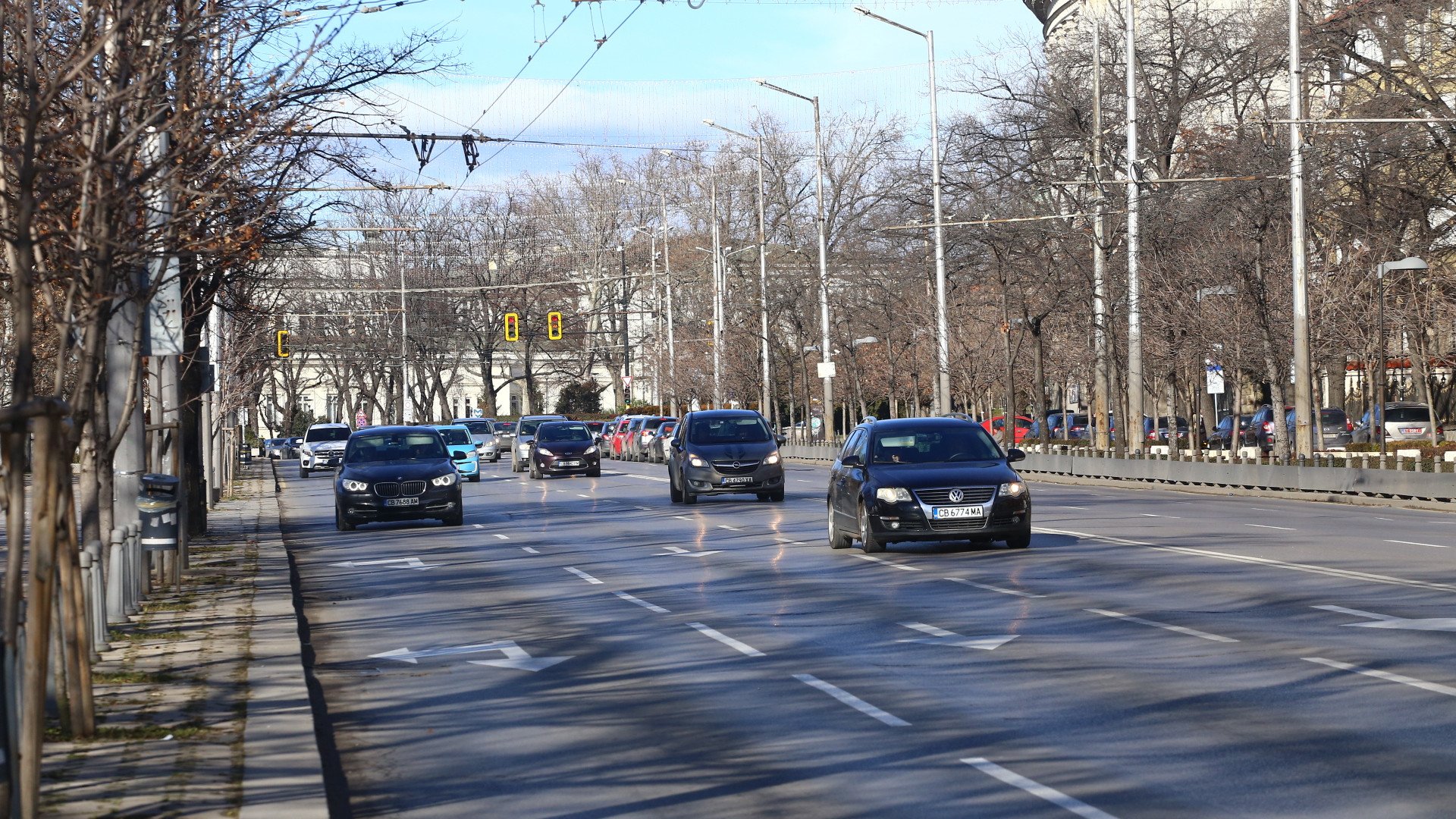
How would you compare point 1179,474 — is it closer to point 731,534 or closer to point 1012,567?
point 731,534

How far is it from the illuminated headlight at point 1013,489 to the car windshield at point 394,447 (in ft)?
42.5

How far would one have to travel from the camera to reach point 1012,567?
19.0 metres

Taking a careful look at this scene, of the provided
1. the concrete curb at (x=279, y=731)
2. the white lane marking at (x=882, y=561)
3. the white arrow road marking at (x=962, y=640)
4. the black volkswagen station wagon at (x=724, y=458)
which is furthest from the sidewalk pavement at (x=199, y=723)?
the black volkswagen station wagon at (x=724, y=458)

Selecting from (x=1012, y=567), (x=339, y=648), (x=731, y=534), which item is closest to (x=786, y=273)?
(x=731, y=534)

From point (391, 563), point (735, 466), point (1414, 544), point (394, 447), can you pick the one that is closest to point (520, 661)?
point (391, 563)

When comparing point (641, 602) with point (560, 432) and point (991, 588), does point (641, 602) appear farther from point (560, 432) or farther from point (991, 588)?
point (560, 432)

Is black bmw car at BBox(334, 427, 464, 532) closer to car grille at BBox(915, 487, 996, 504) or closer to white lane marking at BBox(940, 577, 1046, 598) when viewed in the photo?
car grille at BBox(915, 487, 996, 504)

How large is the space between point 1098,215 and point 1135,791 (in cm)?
3734

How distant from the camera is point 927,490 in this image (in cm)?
2072

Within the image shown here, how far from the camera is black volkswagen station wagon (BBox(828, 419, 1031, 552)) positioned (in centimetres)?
2080


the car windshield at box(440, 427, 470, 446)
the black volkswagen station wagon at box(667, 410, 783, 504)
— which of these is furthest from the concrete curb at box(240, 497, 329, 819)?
the car windshield at box(440, 427, 470, 446)

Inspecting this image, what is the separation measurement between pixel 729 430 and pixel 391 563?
45.8 ft

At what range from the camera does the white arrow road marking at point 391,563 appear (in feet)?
72.1

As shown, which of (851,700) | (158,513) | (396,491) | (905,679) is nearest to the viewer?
(851,700)
